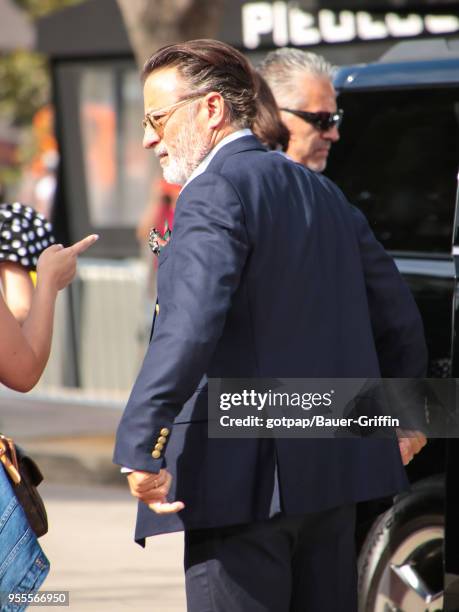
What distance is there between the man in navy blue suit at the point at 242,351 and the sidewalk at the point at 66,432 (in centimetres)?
545

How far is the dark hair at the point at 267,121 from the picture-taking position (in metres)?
4.27

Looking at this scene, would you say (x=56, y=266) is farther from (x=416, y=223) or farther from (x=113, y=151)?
(x=113, y=151)

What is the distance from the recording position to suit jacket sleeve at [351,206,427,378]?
140 inches

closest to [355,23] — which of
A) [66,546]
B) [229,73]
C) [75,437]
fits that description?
[75,437]

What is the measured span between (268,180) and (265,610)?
1050 millimetres

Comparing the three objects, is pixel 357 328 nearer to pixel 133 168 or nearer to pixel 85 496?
pixel 85 496

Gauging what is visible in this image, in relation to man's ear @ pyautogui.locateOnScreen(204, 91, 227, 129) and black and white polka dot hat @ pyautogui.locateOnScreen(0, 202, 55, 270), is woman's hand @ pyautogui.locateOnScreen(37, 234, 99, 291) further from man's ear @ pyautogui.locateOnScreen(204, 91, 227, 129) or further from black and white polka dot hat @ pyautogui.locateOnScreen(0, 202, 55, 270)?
man's ear @ pyautogui.locateOnScreen(204, 91, 227, 129)

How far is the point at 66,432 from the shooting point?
32.8ft

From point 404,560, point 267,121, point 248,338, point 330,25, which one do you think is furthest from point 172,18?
point 248,338

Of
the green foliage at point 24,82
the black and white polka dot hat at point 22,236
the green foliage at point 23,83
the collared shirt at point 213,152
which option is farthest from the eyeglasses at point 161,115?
the green foliage at point 24,82

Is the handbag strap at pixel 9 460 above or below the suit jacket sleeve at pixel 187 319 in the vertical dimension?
below

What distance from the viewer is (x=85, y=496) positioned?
8383mm

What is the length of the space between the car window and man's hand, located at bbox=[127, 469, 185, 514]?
1992mm

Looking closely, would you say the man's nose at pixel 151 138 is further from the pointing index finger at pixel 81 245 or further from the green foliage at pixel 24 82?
the green foliage at pixel 24 82
